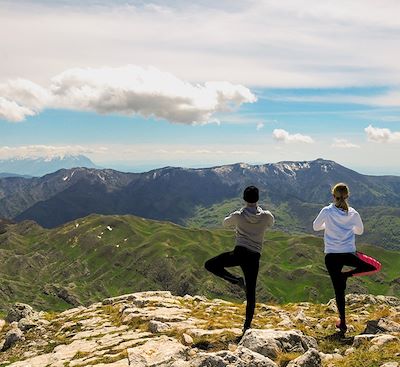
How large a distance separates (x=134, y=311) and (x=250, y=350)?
610 inches

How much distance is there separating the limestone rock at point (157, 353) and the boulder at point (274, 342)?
8.28 ft

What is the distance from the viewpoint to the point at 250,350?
1332cm

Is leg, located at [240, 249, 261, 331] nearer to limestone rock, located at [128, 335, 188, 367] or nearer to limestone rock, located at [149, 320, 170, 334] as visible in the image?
limestone rock, located at [128, 335, 188, 367]

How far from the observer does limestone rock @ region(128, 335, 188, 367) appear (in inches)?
566

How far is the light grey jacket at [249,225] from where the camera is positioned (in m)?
16.3

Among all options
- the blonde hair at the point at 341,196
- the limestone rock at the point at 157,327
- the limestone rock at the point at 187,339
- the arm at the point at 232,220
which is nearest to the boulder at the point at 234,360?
the limestone rock at the point at 187,339

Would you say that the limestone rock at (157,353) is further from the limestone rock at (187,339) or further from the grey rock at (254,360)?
the grey rock at (254,360)

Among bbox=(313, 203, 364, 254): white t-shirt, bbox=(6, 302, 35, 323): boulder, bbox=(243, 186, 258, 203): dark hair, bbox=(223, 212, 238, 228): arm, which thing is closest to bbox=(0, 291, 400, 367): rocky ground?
bbox=(6, 302, 35, 323): boulder

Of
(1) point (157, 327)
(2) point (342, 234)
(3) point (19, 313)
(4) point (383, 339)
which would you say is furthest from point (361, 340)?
(3) point (19, 313)

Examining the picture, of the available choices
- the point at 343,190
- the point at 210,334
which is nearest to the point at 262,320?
the point at 210,334

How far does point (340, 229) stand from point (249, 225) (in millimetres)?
3828

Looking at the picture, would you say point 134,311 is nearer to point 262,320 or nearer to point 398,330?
point 262,320

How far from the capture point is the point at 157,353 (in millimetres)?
16094

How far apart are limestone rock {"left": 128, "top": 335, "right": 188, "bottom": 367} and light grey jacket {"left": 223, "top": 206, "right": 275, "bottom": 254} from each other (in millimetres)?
4699
